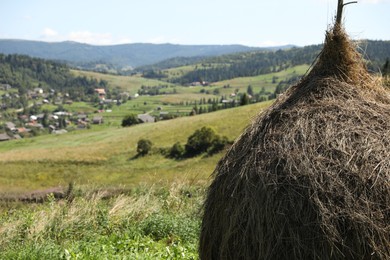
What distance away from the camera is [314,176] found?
4.26 metres

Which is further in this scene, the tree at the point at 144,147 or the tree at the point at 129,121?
the tree at the point at 129,121

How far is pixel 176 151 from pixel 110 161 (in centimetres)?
850

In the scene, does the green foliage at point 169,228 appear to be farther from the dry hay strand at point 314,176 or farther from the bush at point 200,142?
the bush at point 200,142

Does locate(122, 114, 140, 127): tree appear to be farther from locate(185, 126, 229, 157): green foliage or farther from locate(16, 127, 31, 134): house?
locate(16, 127, 31, 134): house

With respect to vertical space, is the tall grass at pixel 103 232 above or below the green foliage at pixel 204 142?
above

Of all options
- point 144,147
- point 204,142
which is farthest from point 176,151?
point 144,147

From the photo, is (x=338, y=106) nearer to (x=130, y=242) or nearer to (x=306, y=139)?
(x=306, y=139)

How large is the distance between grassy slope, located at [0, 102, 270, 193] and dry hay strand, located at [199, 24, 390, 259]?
90.9 feet

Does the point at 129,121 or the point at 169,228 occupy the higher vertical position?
the point at 169,228

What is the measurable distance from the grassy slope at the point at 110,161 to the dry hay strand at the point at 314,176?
2771 centimetres

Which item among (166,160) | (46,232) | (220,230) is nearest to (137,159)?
(166,160)

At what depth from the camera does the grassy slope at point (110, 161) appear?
39.3 meters

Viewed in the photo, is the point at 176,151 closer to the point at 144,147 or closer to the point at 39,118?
the point at 144,147

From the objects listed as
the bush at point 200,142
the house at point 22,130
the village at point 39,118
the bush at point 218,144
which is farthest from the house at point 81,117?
the bush at point 218,144
